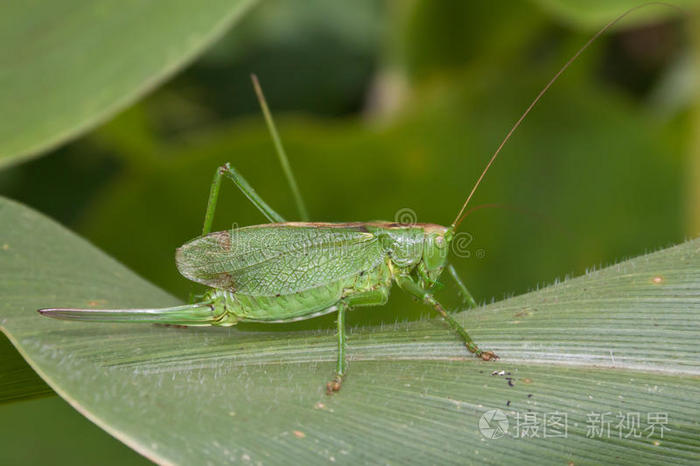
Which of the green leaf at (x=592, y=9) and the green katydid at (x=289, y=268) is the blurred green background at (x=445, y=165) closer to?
the green leaf at (x=592, y=9)

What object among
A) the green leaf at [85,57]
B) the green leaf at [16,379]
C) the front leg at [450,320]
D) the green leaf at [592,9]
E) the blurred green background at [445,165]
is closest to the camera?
the green leaf at [16,379]

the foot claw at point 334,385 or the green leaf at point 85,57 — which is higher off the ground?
the green leaf at point 85,57

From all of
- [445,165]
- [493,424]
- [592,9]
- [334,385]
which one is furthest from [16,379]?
[592,9]

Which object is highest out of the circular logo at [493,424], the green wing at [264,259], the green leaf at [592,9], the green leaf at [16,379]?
the green leaf at [592,9]

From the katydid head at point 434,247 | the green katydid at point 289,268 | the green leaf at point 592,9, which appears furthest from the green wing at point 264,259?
the green leaf at point 592,9

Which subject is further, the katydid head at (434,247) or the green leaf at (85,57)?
the katydid head at (434,247)

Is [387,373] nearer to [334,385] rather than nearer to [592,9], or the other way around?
[334,385]
